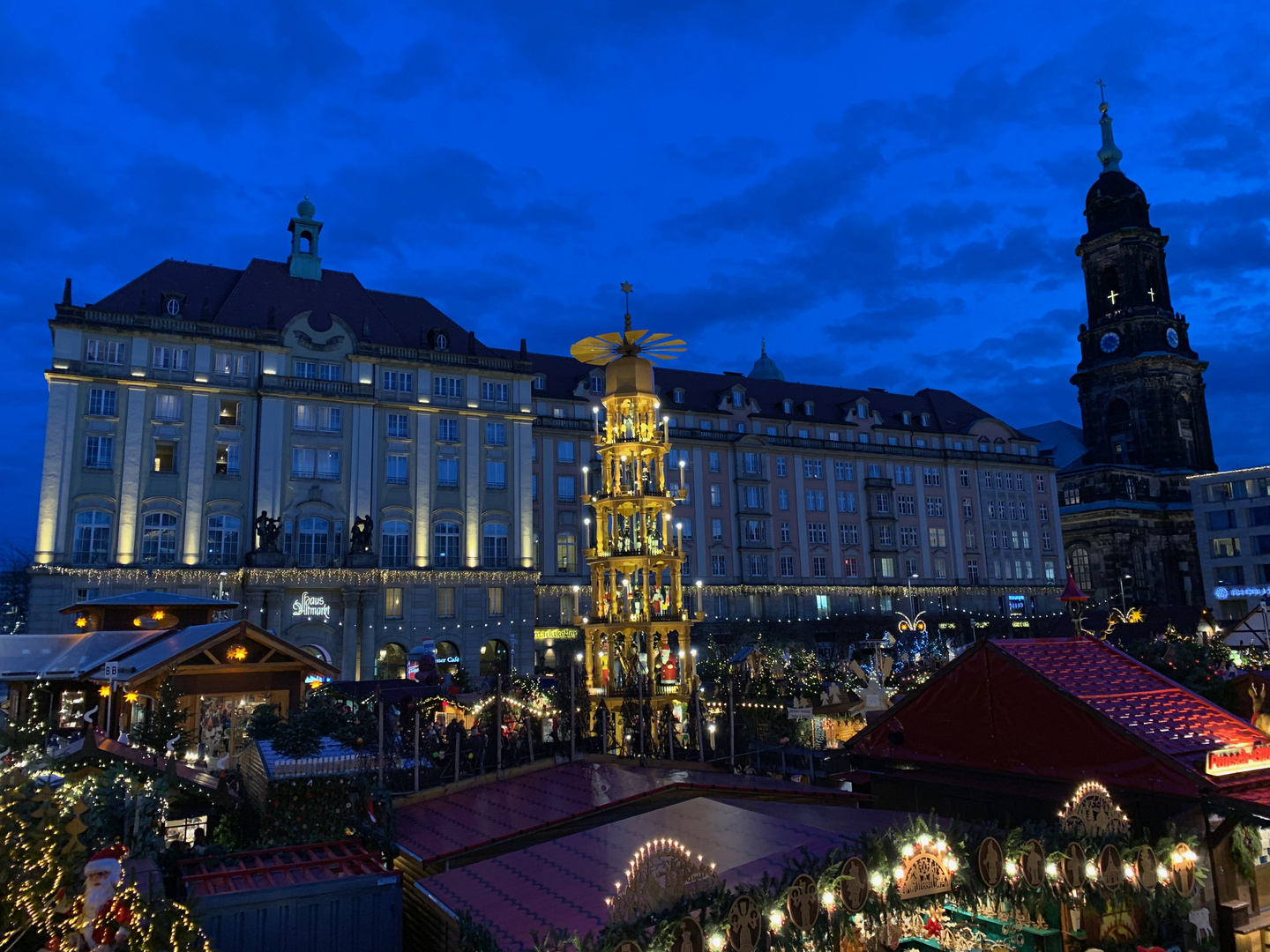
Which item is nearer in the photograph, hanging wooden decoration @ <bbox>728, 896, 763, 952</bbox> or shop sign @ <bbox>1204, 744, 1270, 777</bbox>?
hanging wooden decoration @ <bbox>728, 896, 763, 952</bbox>

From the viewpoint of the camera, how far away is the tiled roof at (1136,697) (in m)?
8.29

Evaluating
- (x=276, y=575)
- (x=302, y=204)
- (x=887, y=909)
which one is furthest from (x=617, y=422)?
(x=302, y=204)

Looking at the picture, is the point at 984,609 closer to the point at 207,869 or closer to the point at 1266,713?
the point at 1266,713

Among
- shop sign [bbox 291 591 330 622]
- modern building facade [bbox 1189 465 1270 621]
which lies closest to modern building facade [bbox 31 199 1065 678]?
shop sign [bbox 291 591 330 622]

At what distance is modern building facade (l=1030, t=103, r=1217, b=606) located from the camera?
85.9 metres

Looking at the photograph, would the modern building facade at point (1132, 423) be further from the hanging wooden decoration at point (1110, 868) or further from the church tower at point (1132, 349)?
the hanging wooden decoration at point (1110, 868)

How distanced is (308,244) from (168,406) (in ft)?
48.4

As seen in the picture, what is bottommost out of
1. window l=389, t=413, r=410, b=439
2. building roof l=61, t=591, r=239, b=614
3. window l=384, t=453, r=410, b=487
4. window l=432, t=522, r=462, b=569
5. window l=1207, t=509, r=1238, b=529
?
building roof l=61, t=591, r=239, b=614

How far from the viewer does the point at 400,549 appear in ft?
166

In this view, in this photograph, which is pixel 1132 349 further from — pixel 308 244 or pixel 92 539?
pixel 92 539

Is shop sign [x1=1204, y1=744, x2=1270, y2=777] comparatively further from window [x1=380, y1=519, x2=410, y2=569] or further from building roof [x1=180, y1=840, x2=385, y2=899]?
window [x1=380, y1=519, x2=410, y2=569]

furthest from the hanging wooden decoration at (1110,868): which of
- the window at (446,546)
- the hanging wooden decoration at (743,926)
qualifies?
the window at (446,546)

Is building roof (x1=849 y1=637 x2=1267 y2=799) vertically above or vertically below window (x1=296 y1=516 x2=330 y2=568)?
below

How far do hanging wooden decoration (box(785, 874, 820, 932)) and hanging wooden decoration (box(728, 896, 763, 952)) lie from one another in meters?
0.30
